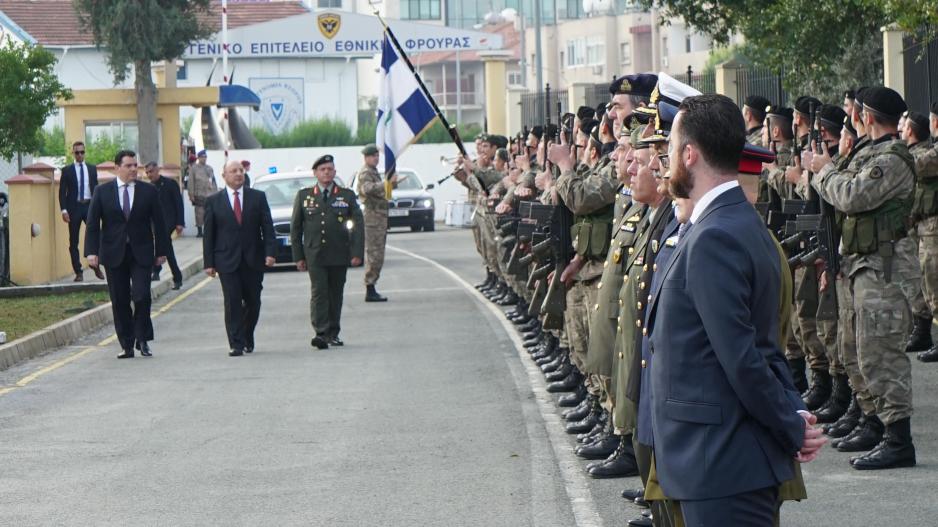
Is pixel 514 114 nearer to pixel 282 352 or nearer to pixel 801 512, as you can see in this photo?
pixel 282 352

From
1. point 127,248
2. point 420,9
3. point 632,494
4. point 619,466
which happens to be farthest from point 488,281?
point 420,9

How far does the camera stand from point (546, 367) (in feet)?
44.4

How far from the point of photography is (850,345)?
925cm

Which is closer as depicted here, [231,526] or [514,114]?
[231,526]

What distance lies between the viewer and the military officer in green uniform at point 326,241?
16.5 m

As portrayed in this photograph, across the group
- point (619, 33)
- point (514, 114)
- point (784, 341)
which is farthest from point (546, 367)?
point (619, 33)

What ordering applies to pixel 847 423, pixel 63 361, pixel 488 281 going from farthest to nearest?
pixel 488 281
pixel 63 361
pixel 847 423

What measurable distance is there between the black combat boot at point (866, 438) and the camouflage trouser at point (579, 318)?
1767mm

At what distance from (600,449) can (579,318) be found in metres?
1.30

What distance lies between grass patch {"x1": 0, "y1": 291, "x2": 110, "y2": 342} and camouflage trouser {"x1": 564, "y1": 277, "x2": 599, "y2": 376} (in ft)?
26.1

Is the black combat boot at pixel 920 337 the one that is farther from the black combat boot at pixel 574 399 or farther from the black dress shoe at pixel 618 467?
the black dress shoe at pixel 618 467

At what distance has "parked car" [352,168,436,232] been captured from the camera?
40938mm

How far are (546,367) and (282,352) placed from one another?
3551 millimetres

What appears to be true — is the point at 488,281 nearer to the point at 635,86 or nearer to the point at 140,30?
the point at 635,86
